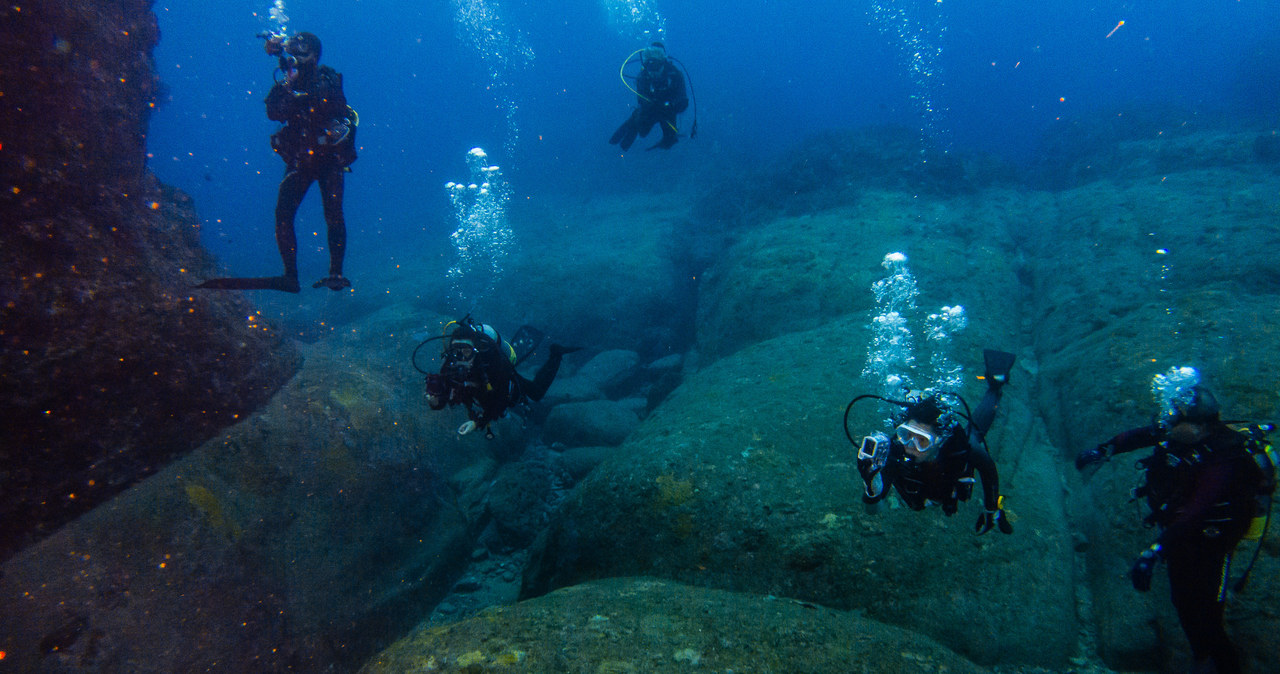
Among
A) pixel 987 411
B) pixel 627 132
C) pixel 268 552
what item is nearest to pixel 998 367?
pixel 987 411

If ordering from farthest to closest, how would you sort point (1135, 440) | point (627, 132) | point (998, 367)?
point (627, 132)
point (998, 367)
point (1135, 440)

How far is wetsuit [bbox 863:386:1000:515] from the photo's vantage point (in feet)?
9.56

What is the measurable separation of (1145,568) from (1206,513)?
0.49 metres

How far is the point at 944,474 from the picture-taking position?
2.94m

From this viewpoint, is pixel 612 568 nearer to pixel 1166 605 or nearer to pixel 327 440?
pixel 327 440

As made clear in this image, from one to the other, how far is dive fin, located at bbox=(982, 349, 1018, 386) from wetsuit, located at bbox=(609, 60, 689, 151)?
5573mm

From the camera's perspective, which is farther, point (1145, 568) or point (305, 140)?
point (305, 140)

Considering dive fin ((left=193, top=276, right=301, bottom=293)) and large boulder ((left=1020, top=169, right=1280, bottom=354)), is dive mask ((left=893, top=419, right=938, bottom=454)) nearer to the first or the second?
dive fin ((left=193, top=276, right=301, bottom=293))

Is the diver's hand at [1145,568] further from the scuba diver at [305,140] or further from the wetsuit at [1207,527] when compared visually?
the scuba diver at [305,140]

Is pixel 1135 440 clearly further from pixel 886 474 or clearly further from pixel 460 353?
pixel 460 353

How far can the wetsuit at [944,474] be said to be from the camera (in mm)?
2914

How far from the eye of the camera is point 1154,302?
5.86 m

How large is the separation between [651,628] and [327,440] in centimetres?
411

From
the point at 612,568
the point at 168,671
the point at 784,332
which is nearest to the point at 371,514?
the point at 168,671
